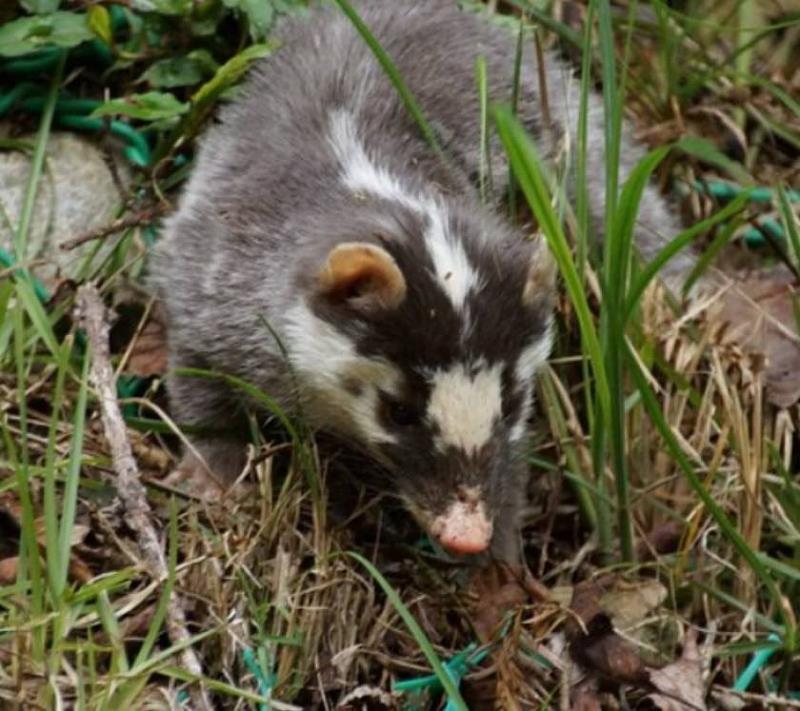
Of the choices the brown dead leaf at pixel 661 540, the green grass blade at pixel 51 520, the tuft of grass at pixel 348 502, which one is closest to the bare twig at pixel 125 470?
the tuft of grass at pixel 348 502

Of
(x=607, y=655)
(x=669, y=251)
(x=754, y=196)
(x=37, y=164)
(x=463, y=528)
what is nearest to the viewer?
(x=669, y=251)

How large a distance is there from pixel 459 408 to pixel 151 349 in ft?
4.11

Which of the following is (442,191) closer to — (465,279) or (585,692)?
(465,279)

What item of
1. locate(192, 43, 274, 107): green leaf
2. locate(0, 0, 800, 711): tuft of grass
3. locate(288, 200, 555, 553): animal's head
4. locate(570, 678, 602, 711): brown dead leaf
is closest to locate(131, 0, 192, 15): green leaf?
locate(0, 0, 800, 711): tuft of grass

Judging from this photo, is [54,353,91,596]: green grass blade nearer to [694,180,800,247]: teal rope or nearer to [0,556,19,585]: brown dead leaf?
[0,556,19,585]: brown dead leaf

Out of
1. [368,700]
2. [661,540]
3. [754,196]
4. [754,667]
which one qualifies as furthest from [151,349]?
[754,196]

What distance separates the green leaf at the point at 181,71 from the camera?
15.8ft

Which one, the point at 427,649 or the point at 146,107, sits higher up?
the point at 146,107

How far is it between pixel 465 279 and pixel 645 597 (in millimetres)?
918

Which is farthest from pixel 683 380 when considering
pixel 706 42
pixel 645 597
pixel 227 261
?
pixel 706 42

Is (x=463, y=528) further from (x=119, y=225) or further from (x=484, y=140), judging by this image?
(x=119, y=225)

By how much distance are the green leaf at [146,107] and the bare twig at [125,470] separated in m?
0.54

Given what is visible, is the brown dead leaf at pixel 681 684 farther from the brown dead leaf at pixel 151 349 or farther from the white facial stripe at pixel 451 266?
the brown dead leaf at pixel 151 349

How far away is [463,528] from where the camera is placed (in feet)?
12.1
